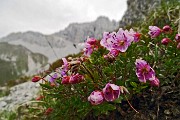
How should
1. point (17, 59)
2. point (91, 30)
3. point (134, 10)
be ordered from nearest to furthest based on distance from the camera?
1. point (91, 30)
2. point (134, 10)
3. point (17, 59)

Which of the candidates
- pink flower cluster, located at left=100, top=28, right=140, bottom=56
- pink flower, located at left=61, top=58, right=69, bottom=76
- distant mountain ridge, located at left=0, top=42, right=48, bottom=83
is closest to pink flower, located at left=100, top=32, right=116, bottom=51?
pink flower cluster, located at left=100, top=28, right=140, bottom=56

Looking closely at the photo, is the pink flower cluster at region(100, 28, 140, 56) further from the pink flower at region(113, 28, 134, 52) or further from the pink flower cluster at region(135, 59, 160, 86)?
the pink flower cluster at region(135, 59, 160, 86)

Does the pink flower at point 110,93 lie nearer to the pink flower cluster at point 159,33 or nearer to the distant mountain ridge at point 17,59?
the pink flower cluster at point 159,33

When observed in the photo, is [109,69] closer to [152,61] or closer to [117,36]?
[117,36]

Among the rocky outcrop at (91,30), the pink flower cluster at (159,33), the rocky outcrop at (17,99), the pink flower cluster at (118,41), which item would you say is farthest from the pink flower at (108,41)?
the rocky outcrop at (17,99)

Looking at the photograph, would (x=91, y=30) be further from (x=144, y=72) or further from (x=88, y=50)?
(x=144, y=72)

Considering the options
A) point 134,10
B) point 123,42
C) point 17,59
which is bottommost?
point 123,42

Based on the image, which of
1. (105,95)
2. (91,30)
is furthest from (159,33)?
(91,30)
